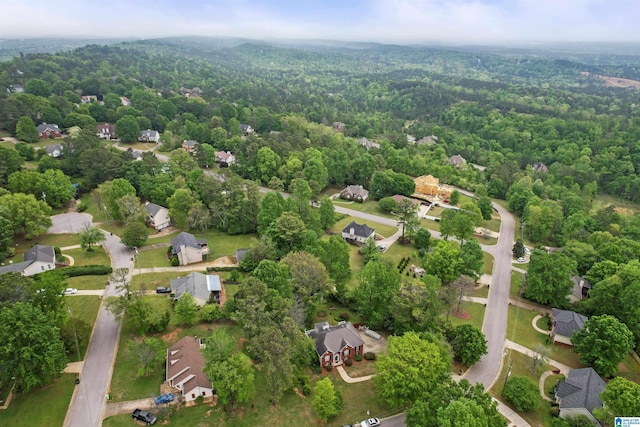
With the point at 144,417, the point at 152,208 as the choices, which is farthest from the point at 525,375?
the point at 152,208

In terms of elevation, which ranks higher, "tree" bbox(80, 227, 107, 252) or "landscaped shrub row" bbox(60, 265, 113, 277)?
"tree" bbox(80, 227, 107, 252)

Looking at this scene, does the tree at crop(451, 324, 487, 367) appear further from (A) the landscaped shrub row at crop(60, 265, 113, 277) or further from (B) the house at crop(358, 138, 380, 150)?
(B) the house at crop(358, 138, 380, 150)

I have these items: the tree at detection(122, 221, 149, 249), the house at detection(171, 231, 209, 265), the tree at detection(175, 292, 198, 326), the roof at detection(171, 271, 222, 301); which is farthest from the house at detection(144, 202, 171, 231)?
the tree at detection(175, 292, 198, 326)

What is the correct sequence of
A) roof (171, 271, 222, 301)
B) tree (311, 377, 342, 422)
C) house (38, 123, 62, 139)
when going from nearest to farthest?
tree (311, 377, 342, 422) → roof (171, 271, 222, 301) → house (38, 123, 62, 139)

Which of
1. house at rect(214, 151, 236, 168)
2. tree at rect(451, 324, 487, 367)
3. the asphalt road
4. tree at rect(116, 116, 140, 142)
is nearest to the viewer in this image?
the asphalt road

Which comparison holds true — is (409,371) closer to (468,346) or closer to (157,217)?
(468,346)

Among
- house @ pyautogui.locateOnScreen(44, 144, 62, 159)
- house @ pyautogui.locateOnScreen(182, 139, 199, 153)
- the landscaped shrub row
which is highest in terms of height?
house @ pyautogui.locateOnScreen(44, 144, 62, 159)

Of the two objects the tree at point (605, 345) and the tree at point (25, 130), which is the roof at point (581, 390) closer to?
the tree at point (605, 345)
